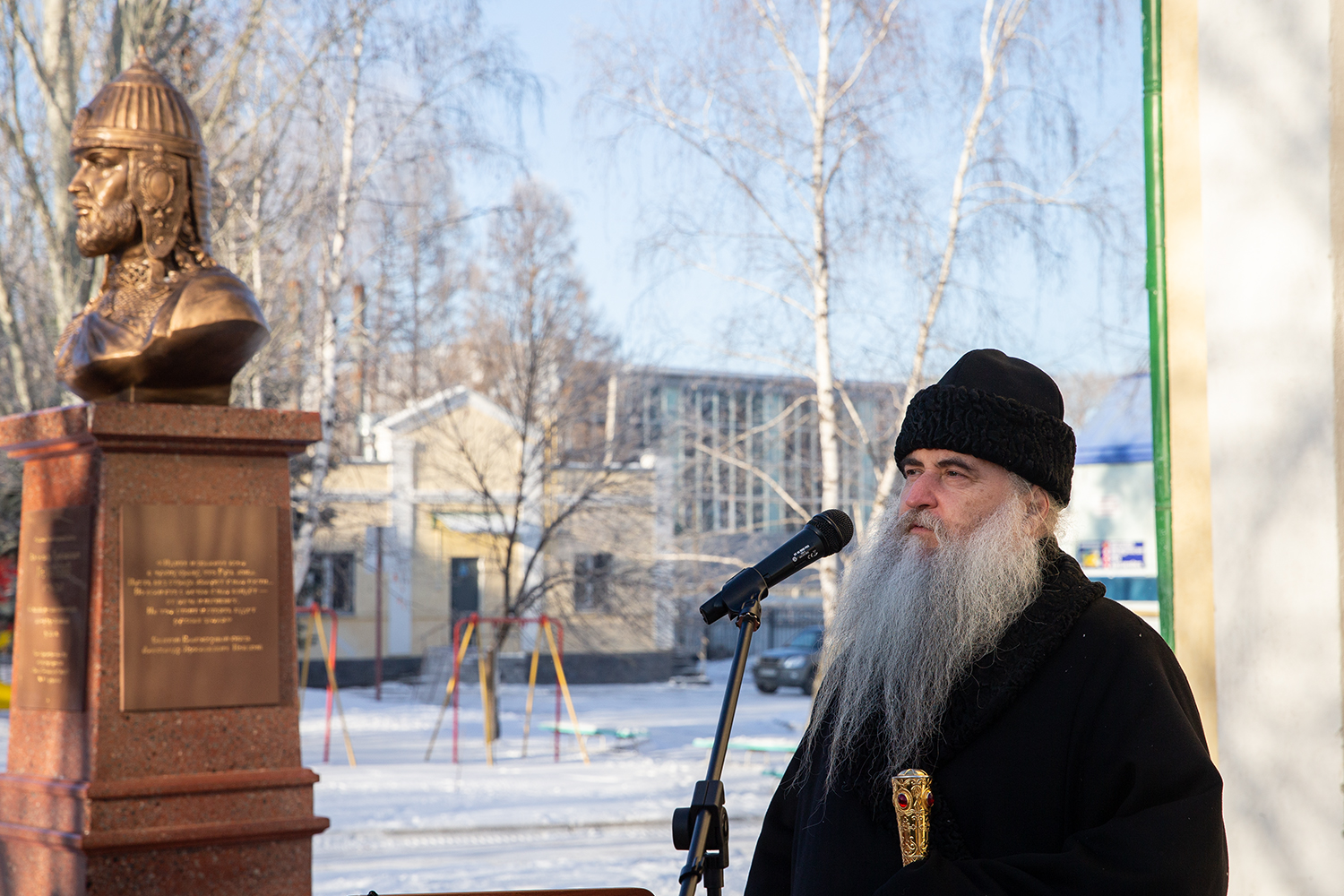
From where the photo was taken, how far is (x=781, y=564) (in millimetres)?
2078

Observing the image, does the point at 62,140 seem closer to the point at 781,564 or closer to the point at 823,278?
the point at 823,278

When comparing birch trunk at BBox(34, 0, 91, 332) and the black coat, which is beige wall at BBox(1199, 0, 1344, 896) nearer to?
the black coat

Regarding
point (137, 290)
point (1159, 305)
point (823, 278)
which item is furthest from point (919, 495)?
point (823, 278)

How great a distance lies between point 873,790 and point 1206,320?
2.05 m

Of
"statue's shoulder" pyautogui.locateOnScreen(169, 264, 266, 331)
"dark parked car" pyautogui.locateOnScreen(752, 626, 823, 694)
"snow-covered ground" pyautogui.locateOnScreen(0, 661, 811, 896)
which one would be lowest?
"dark parked car" pyautogui.locateOnScreen(752, 626, 823, 694)

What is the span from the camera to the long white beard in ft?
6.79

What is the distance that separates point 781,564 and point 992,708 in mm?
385

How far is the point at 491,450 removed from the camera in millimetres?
23328

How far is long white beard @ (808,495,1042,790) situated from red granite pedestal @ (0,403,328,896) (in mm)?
3002

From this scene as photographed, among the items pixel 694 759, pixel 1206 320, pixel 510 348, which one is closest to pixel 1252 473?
pixel 1206 320

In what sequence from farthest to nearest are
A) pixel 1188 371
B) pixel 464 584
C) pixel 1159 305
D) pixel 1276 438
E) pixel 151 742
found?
pixel 464 584
pixel 151 742
pixel 1159 305
pixel 1188 371
pixel 1276 438

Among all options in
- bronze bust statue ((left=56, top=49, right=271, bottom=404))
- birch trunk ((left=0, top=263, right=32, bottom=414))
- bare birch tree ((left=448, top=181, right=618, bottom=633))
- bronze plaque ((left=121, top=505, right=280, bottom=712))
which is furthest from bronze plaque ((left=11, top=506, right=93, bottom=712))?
bare birch tree ((left=448, top=181, right=618, bottom=633))

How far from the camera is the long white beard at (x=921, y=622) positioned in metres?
2.07

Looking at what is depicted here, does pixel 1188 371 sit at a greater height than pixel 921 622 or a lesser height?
greater
